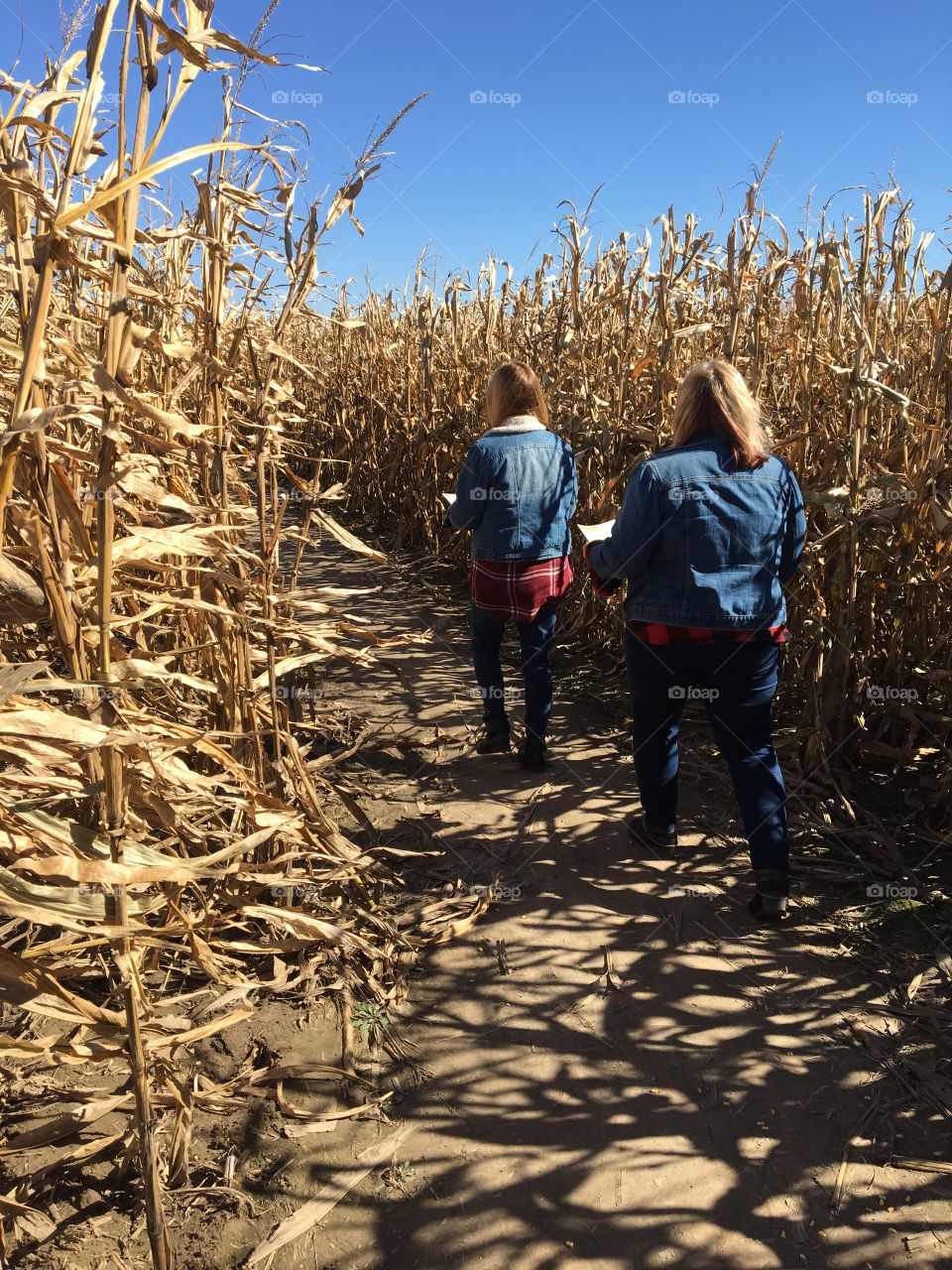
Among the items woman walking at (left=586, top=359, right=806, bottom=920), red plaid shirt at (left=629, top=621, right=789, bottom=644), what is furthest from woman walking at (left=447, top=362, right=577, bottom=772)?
red plaid shirt at (left=629, top=621, right=789, bottom=644)

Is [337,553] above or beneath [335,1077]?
above

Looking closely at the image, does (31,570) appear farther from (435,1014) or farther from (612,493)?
(612,493)

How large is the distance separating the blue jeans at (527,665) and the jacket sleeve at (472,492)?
41cm

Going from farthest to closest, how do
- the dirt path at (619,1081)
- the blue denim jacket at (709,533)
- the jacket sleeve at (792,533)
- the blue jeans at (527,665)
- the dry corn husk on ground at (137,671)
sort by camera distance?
the blue jeans at (527,665) → the jacket sleeve at (792,533) → the blue denim jacket at (709,533) → the dirt path at (619,1081) → the dry corn husk on ground at (137,671)

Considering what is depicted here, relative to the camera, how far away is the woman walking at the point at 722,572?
8.81ft

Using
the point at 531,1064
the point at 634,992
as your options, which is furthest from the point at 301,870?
the point at 634,992

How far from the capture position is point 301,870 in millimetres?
2488

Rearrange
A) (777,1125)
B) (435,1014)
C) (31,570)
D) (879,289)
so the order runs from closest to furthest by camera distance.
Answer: (31,570)
(777,1125)
(435,1014)
(879,289)

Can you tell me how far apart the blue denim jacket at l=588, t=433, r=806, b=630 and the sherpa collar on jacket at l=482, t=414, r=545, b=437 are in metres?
1.02

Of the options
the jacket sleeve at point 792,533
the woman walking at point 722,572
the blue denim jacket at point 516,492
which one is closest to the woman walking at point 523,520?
the blue denim jacket at point 516,492

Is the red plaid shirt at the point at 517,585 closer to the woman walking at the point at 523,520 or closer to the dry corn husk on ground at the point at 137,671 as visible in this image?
the woman walking at the point at 523,520

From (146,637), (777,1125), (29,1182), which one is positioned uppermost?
(146,637)

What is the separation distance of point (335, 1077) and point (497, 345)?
19.4ft

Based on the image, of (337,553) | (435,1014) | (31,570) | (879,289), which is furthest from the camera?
(337,553)
